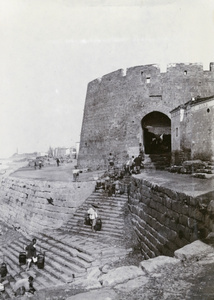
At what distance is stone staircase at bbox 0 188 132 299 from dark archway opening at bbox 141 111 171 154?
7128 millimetres

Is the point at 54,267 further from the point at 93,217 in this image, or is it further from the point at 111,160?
the point at 111,160

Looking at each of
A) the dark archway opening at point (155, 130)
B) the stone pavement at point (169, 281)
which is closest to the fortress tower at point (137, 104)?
the dark archway opening at point (155, 130)

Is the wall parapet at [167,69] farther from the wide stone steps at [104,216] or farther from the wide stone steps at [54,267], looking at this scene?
the wide stone steps at [54,267]

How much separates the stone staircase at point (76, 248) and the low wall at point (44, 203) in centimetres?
46

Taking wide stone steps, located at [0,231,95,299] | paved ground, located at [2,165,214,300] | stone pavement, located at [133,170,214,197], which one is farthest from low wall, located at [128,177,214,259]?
wide stone steps, located at [0,231,95,299]

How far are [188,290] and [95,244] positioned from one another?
5679 mm

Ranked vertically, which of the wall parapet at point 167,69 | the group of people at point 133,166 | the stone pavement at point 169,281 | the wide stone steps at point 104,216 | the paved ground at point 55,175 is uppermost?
Result: the wall parapet at point 167,69

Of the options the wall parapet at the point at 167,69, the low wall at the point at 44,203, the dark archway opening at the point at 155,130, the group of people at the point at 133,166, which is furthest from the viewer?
the dark archway opening at the point at 155,130

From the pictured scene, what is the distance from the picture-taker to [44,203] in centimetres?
1220

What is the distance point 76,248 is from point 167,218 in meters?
3.37

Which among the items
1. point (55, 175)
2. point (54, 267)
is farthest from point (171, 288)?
point (55, 175)

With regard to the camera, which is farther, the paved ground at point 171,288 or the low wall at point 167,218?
the low wall at point 167,218

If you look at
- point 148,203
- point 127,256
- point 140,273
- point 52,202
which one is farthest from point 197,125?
point 140,273

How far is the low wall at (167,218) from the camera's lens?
14.6ft
